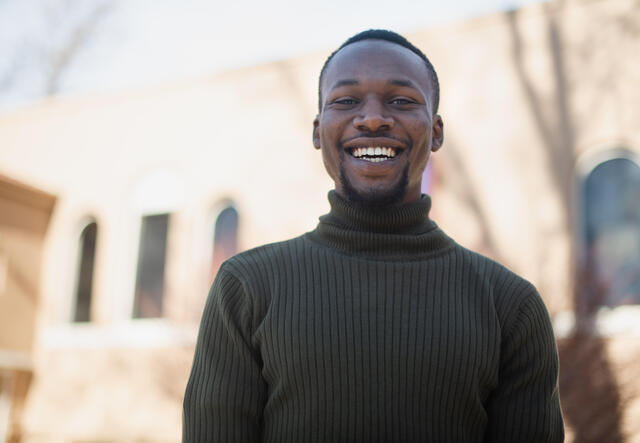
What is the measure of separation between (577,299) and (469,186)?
212 cm

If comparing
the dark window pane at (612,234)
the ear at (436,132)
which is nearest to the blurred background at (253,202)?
the dark window pane at (612,234)

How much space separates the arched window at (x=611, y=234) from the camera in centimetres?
843

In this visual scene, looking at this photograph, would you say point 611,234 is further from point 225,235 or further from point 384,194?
point 384,194

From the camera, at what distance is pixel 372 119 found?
1706 mm

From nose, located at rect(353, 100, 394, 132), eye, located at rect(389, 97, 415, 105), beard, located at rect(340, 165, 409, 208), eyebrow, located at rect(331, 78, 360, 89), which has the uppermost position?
eyebrow, located at rect(331, 78, 360, 89)

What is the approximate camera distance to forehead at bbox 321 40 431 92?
175cm

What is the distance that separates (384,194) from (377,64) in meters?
0.30

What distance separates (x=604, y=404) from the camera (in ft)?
25.6

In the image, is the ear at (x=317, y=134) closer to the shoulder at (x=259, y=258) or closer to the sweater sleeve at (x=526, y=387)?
the shoulder at (x=259, y=258)

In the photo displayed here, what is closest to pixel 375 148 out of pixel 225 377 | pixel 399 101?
pixel 399 101

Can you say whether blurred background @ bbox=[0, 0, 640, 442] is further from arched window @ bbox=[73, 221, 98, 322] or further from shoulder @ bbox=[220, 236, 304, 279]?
shoulder @ bbox=[220, 236, 304, 279]

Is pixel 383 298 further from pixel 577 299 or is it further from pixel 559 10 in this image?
pixel 559 10

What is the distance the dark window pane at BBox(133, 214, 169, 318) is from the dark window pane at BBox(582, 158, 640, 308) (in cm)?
632

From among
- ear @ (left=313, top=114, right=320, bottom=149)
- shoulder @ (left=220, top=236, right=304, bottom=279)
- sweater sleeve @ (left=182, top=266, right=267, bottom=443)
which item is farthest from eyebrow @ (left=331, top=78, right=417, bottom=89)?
sweater sleeve @ (left=182, top=266, right=267, bottom=443)
